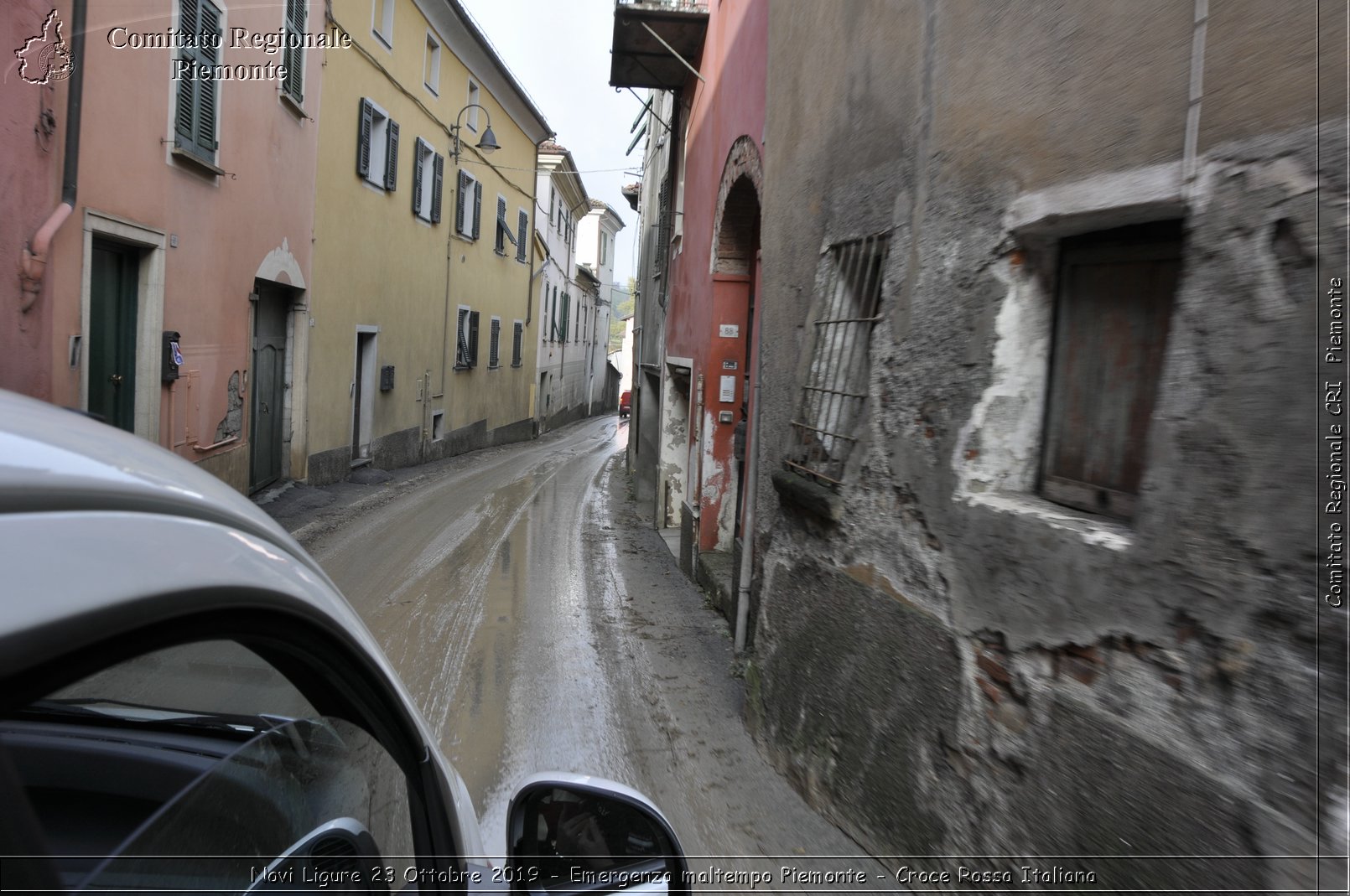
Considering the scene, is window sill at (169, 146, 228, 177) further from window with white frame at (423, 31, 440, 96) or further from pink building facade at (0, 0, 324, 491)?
window with white frame at (423, 31, 440, 96)

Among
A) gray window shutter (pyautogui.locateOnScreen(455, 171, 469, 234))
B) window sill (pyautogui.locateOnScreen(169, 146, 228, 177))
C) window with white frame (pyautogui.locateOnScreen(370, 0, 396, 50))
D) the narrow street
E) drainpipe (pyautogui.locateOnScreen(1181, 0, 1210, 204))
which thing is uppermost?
window with white frame (pyautogui.locateOnScreen(370, 0, 396, 50))

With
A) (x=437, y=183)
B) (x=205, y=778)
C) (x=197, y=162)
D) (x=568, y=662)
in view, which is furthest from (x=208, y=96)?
(x=205, y=778)

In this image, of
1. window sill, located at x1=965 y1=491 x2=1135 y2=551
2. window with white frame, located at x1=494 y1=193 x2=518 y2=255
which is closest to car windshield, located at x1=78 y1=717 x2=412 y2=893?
window sill, located at x1=965 y1=491 x2=1135 y2=551

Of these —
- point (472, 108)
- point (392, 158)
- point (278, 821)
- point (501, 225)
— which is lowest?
point (278, 821)

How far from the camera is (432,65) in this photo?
652 inches

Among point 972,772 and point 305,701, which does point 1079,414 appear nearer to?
point 972,772

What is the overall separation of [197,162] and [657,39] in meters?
5.28

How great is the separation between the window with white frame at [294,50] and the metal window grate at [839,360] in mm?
8707

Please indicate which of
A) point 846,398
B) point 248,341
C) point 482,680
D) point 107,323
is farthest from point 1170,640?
point 248,341

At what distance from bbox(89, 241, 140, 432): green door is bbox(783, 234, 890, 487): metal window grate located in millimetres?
5829

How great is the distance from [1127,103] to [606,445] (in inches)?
926

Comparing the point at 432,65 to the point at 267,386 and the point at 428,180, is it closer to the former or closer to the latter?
the point at 428,180

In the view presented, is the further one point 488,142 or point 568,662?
point 488,142

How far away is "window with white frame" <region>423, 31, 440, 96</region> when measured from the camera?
16.2m
